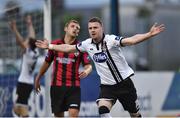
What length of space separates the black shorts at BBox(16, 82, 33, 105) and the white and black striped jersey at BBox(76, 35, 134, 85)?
4221 millimetres

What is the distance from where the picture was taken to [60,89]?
12914mm

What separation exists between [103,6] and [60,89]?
3141 inches

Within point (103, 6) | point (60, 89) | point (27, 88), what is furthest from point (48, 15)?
point (103, 6)

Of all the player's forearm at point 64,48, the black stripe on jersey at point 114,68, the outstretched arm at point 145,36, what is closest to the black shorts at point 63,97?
the player's forearm at point 64,48

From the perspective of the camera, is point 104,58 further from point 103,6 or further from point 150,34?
point 103,6

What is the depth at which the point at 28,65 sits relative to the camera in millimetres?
15586

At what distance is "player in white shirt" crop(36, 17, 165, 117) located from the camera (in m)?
11.4

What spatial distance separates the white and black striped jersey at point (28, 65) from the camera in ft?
50.9

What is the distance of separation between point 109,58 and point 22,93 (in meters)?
4.59

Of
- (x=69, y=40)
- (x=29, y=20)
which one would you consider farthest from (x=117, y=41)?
(x=29, y=20)

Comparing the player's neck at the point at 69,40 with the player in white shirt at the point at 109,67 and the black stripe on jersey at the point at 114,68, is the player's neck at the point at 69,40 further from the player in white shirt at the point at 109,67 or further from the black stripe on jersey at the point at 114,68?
→ the black stripe on jersey at the point at 114,68

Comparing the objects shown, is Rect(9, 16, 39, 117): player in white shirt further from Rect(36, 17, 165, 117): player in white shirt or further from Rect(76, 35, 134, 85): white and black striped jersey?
Rect(76, 35, 134, 85): white and black striped jersey

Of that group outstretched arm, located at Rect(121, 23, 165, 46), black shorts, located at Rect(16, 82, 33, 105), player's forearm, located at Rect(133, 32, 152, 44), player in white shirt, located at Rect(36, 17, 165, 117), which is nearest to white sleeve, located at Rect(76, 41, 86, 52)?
player in white shirt, located at Rect(36, 17, 165, 117)

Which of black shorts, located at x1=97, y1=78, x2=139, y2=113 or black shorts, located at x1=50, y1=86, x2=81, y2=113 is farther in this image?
black shorts, located at x1=50, y1=86, x2=81, y2=113
